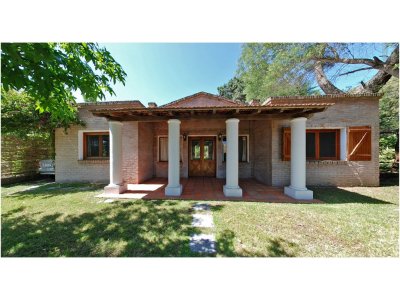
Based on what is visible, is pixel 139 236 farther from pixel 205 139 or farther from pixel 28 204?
pixel 205 139

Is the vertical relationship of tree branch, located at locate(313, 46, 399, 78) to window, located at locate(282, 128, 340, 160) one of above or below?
above

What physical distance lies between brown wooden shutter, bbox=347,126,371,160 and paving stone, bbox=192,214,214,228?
703 cm

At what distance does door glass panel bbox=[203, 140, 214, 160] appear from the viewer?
952 cm

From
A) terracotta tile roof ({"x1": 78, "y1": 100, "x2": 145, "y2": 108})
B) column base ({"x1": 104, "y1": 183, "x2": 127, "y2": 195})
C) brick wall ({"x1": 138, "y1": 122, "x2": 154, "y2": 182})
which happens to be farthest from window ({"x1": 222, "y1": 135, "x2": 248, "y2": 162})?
column base ({"x1": 104, "y1": 183, "x2": 127, "y2": 195})

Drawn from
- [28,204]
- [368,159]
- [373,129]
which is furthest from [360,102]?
[28,204]

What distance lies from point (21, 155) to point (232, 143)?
1086cm

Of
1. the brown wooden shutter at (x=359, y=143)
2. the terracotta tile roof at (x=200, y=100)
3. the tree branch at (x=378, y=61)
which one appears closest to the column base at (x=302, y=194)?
the brown wooden shutter at (x=359, y=143)

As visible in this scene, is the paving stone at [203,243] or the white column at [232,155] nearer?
the paving stone at [203,243]

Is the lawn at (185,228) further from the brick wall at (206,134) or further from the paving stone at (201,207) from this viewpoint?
the brick wall at (206,134)

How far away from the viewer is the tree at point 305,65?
8.59 metres

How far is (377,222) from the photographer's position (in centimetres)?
376

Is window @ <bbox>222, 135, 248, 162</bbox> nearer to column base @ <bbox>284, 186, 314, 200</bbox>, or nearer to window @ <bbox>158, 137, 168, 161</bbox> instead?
window @ <bbox>158, 137, 168, 161</bbox>

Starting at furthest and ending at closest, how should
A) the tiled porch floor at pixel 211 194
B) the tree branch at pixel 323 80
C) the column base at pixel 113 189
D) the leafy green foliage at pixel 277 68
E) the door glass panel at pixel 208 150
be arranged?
the tree branch at pixel 323 80 < the door glass panel at pixel 208 150 < the leafy green foliage at pixel 277 68 < the column base at pixel 113 189 < the tiled porch floor at pixel 211 194

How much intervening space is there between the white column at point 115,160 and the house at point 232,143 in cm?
3
